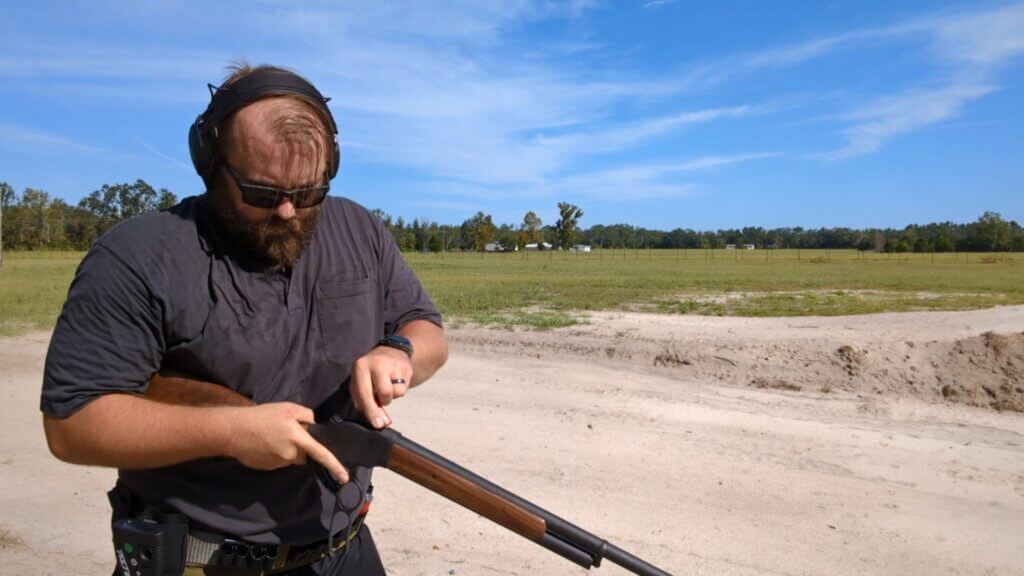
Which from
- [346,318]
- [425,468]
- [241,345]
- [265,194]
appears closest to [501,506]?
[425,468]

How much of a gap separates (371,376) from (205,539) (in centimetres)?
62

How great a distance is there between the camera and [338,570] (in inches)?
87.4

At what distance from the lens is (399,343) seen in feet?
6.77

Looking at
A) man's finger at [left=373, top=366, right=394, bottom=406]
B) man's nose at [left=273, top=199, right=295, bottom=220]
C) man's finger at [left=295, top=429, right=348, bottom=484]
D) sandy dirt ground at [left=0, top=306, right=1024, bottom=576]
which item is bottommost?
sandy dirt ground at [left=0, top=306, right=1024, bottom=576]

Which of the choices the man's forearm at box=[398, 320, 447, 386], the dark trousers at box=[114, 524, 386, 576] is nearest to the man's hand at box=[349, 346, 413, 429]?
the man's forearm at box=[398, 320, 447, 386]

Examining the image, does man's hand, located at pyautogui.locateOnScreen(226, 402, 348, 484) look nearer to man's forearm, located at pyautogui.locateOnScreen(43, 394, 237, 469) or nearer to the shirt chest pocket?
man's forearm, located at pyautogui.locateOnScreen(43, 394, 237, 469)

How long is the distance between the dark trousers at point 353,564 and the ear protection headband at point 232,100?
114cm

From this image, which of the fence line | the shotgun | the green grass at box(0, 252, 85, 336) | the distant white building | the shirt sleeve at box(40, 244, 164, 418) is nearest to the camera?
the shirt sleeve at box(40, 244, 164, 418)

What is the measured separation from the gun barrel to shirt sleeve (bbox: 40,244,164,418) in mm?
662

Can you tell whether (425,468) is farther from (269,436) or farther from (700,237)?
(700,237)

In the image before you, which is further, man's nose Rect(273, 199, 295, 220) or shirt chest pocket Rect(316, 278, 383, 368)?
shirt chest pocket Rect(316, 278, 383, 368)

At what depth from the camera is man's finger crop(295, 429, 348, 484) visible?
171 cm

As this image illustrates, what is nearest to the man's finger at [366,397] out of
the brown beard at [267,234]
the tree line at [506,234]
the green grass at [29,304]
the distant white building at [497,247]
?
the brown beard at [267,234]

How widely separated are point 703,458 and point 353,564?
184 inches
